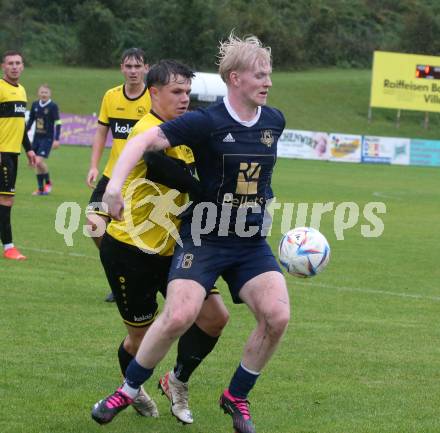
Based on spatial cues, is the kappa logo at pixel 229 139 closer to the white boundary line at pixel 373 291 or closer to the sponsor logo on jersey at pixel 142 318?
the sponsor logo on jersey at pixel 142 318

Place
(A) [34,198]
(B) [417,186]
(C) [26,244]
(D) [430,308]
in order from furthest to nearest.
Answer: (B) [417,186] → (A) [34,198] → (C) [26,244] → (D) [430,308]

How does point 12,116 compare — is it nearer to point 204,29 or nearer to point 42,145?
point 42,145

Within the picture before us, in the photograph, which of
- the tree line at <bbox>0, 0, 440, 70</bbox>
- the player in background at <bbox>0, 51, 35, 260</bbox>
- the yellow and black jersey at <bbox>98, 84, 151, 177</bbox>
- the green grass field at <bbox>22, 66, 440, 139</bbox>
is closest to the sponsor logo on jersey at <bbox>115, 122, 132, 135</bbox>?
the yellow and black jersey at <bbox>98, 84, 151, 177</bbox>

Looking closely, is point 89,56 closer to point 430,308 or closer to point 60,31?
point 60,31

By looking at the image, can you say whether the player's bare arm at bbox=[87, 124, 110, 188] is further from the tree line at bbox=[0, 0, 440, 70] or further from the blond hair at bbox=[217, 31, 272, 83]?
the tree line at bbox=[0, 0, 440, 70]

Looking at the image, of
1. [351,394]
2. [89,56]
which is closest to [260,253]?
[351,394]

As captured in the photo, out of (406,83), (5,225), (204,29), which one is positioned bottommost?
(204,29)

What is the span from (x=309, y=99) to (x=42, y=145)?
114 feet

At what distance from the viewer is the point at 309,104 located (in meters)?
54.3

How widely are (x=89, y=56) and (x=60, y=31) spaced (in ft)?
10.2

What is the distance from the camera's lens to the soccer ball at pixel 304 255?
605 cm

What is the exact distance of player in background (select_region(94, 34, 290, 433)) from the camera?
527 centimetres

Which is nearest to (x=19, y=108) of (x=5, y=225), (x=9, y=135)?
(x=9, y=135)

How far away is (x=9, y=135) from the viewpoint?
11945mm
